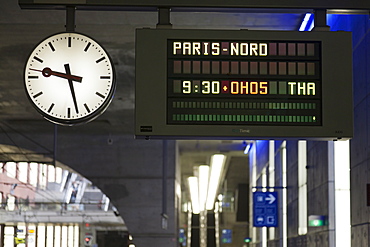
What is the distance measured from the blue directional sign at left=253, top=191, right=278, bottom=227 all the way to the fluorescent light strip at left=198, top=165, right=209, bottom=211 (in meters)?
5.74

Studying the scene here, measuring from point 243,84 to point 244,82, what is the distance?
0.02 m

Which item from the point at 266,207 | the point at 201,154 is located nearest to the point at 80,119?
the point at 266,207

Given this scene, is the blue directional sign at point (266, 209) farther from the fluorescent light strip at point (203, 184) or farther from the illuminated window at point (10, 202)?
the illuminated window at point (10, 202)

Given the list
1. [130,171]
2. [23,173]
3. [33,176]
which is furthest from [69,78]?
[33,176]

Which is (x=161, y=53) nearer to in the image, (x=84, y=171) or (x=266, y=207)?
(x=266, y=207)

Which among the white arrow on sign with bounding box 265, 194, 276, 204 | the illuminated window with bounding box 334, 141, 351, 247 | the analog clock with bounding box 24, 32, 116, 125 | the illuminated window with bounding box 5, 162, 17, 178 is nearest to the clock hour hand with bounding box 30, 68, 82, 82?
the analog clock with bounding box 24, 32, 116, 125

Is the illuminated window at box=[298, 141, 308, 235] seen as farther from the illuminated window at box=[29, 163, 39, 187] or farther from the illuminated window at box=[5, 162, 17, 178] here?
the illuminated window at box=[29, 163, 39, 187]

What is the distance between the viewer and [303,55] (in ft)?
19.0

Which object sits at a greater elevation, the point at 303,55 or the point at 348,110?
the point at 303,55

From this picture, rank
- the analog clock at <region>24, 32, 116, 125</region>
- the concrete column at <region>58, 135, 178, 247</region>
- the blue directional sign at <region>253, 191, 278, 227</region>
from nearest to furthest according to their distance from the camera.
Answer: the analog clock at <region>24, 32, 116, 125</region>, the blue directional sign at <region>253, 191, 278, 227</region>, the concrete column at <region>58, 135, 178, 247</region>

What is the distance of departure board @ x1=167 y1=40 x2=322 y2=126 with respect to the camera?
5645 millimetres

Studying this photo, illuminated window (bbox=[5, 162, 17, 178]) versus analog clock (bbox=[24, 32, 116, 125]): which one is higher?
illuminated window (bbox=[5, 162, 17, 178])

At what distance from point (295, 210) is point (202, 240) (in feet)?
87.5

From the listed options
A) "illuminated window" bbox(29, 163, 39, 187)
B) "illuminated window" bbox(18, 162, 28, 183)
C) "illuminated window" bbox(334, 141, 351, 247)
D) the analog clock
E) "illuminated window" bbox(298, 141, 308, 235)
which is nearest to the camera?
the analog clock
